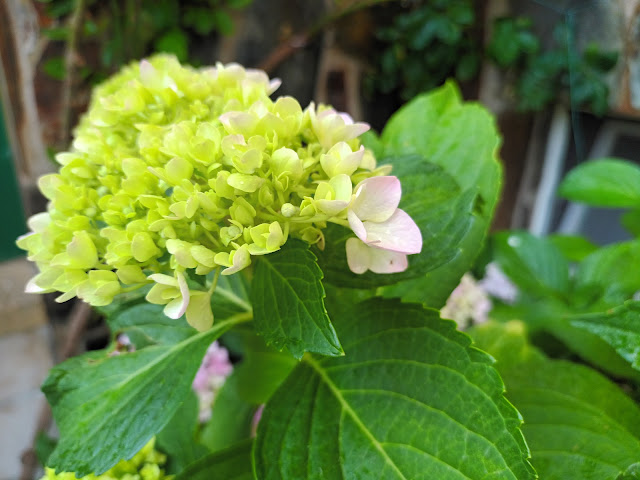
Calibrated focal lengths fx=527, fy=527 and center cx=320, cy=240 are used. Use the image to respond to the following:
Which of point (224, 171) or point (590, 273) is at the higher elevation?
point (224, 171)

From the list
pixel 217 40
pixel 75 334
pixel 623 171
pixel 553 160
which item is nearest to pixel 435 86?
pixel 553 160

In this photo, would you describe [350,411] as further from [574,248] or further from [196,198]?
[574,248]

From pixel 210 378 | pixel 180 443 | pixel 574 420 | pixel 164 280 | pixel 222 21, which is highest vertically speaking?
pixel 222 21

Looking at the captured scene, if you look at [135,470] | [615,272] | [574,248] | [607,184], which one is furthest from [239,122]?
[574,248]

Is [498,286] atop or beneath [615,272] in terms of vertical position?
beneath

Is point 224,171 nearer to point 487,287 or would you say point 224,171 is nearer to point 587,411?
point 587,411

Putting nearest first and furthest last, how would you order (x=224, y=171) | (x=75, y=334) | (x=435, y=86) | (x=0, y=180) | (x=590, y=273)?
1. (x=224, y=171)
2. (x=590, y=273)
3. (x=75, y=334)
4. (x=0, y=180)
5. (x=435, y=86)
